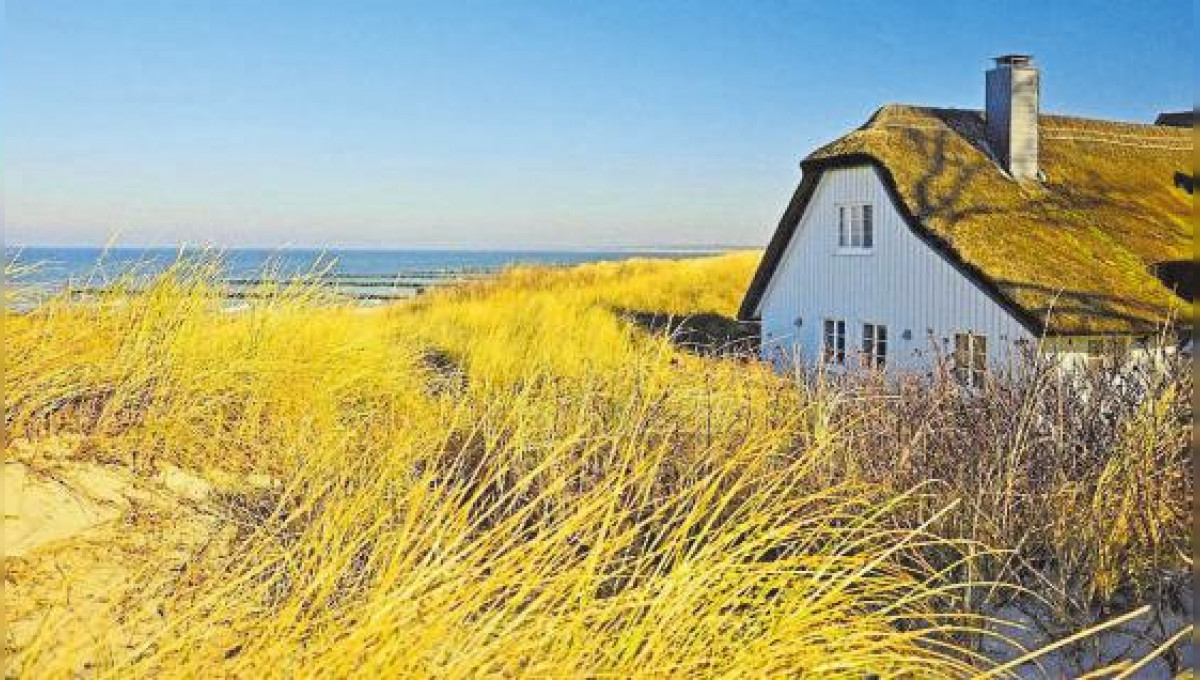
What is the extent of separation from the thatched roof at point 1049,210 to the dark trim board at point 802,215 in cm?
2

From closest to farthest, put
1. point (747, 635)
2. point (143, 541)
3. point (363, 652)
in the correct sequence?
point (363, 652) < point (747, 635) < point (143, 541)

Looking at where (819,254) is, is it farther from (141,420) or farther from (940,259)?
(141,420)

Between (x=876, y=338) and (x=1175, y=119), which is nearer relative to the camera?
(x=876, y=338)

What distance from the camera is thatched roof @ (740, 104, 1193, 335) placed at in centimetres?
1261

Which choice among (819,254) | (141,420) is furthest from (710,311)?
(141,420)

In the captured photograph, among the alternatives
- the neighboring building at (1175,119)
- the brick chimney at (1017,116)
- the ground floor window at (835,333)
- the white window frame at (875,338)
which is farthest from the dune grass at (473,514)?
the neighboring building at (1175,119)

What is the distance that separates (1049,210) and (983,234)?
1480 mm

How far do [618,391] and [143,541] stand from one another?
6.47ft

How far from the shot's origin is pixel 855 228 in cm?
1561

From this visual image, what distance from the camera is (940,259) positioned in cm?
1376

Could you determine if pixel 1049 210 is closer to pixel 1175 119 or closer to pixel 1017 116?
pixel 1017 116

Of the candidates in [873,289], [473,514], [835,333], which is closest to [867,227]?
[873,289]

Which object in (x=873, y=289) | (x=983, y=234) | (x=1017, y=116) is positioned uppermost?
(x=1017, y=116)

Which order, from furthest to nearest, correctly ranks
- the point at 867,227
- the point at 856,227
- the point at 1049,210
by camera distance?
1. the point at 856,227
2. the point at 867,227
3. the point at 1049,210
